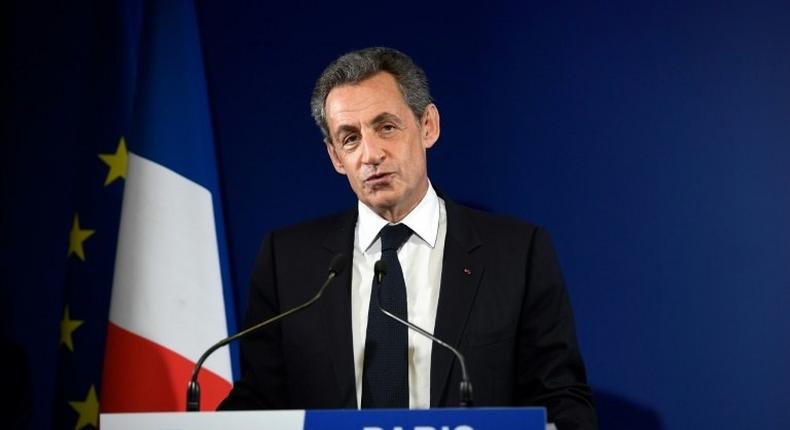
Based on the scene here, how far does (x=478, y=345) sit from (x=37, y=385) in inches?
53.0

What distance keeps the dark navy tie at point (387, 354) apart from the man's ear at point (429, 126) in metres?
0.38

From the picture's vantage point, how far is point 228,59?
9.67 feet

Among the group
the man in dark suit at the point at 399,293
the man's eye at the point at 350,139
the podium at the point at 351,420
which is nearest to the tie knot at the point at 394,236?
the man in dark suit at the point at 399,293

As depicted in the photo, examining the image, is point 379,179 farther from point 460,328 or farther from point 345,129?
point 460,328

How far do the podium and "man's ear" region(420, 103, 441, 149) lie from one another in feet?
3.30

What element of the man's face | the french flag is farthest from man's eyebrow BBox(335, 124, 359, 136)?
the french flag

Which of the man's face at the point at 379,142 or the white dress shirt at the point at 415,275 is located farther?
the man's face at the point at 379,142

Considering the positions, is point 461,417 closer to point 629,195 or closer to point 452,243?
point 452,243

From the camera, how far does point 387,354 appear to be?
2.09m

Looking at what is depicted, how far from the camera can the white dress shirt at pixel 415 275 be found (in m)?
2.11

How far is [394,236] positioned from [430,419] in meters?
0.86

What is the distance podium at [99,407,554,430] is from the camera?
4.63 ft

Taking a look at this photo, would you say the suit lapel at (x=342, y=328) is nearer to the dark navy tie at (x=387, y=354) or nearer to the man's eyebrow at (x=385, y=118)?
the dark navy tie at (x=387, y=354)

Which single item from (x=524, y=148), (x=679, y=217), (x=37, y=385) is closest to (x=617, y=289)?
(x=679, y=217)
